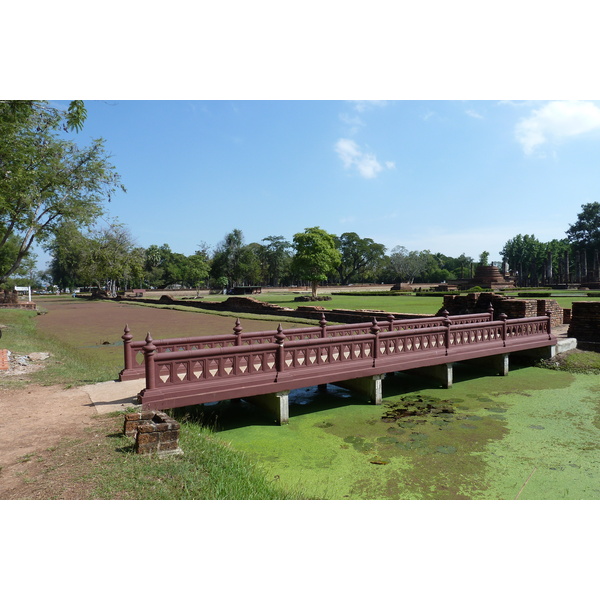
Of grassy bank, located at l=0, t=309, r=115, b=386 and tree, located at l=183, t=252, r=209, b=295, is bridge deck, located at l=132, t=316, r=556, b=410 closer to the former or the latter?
→ grassy bank, located at l=0, t=309, r=115, b=386

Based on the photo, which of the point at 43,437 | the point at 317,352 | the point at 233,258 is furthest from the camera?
the point at 233,258

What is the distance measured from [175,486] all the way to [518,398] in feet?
26.0

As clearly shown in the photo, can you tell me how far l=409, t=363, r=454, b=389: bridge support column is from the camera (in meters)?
10.5

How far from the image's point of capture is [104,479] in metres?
4.41

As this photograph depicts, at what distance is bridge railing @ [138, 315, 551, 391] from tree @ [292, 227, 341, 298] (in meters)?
30.5

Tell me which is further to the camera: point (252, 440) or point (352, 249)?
point (352, 249)

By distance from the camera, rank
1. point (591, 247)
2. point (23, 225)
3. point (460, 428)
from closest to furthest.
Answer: point (460, 428)
point (23, 225)
point (591, 247)

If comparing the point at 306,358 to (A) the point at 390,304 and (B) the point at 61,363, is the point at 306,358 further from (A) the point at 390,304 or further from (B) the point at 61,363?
(A) the point at 390,304

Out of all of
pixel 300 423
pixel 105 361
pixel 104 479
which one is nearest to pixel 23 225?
pixel 105 361

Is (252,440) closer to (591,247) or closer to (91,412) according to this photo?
(91,412)

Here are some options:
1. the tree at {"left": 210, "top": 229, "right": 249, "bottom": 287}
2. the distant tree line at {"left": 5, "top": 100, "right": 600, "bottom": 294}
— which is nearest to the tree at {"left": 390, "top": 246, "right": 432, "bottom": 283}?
the distant tree line at {"left": 5, "top": 100, "right": 600, "bottom": 294}

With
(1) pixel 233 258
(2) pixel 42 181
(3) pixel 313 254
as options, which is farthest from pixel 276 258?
(2) pixel 42 181

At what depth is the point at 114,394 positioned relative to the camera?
7.86 meters

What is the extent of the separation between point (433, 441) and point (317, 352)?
8.88ft
